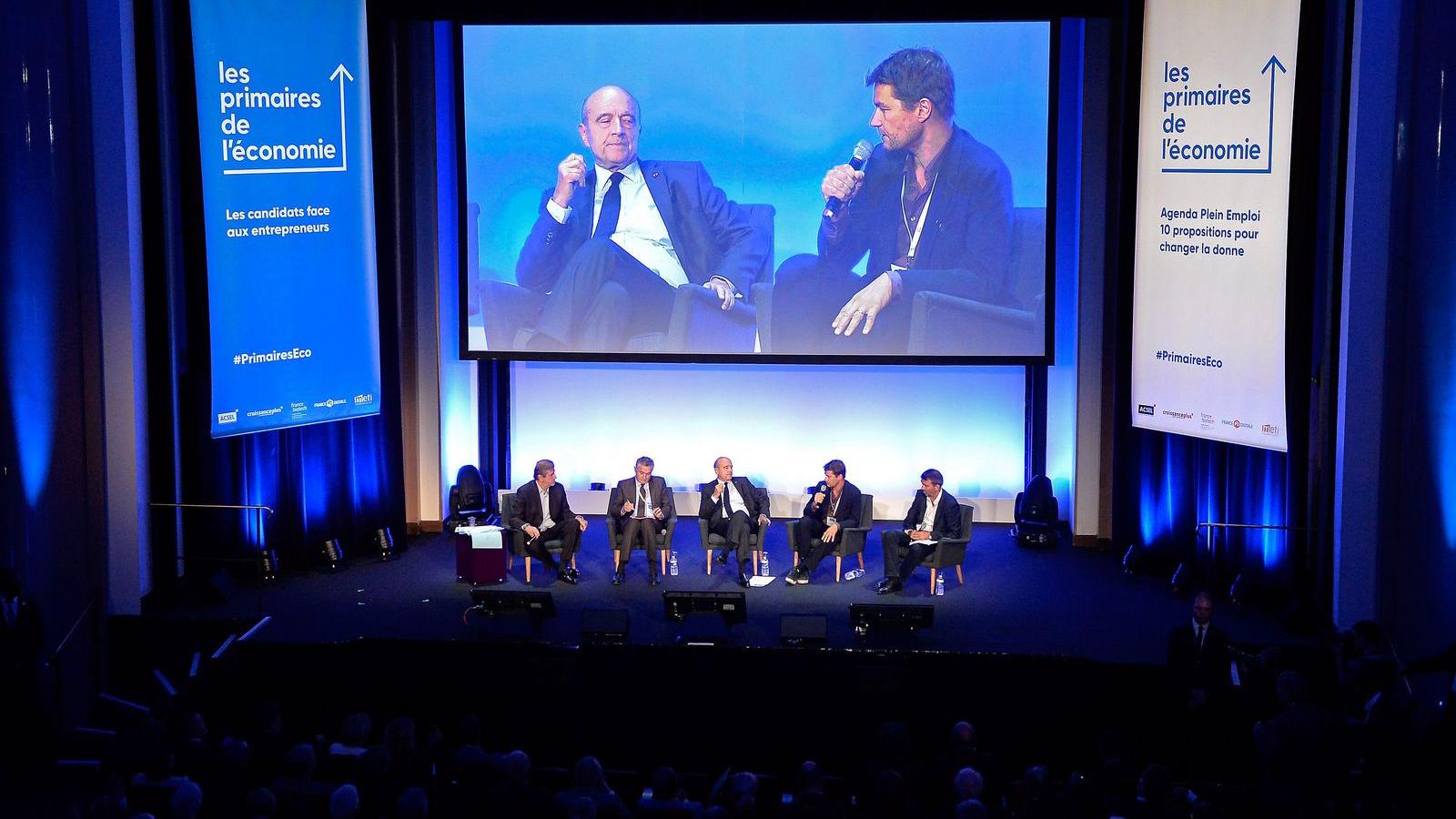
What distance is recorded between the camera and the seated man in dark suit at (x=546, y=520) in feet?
34.7

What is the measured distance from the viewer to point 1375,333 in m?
8.73

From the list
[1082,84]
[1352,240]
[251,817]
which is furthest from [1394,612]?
[251,817]

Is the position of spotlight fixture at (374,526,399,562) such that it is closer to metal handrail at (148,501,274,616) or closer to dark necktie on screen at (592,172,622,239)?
metal handrail at (148,501,274,616)

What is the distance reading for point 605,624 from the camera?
8.73 m

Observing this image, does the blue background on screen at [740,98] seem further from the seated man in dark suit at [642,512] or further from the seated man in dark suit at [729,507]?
the seated man in dark suit at [642,512]

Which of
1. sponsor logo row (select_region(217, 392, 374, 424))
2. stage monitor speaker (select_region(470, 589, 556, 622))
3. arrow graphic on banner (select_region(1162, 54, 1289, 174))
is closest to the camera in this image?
stage monitor speaker (select_region(470, 589, 556, 622))

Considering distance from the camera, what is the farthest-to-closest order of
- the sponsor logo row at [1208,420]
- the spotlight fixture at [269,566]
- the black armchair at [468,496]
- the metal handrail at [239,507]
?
the black armchair at [468,496] < the spotlight fixture at [269,566] < the metal handrail at [239,507] < the sponsor logo row at [1208,420]

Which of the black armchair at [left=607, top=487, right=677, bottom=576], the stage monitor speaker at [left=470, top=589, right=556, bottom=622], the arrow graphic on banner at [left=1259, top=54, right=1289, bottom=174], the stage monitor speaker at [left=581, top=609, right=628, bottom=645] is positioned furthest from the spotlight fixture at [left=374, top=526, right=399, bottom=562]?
the arrow graphic on banner at [left=1259, top=54, right=1289, bottom=174]

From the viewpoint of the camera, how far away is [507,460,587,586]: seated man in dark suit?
10.6 meters

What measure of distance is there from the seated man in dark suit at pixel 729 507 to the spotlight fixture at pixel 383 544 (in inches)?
96.4

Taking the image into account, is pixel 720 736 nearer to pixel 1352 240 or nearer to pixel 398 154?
pixel 1352 240

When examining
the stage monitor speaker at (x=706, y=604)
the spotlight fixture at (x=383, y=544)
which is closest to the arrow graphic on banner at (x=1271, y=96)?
the stage monitor speaker at (x=706, y=604)

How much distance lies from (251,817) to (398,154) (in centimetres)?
691

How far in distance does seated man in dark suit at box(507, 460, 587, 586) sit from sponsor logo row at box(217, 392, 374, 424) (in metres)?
1.37
